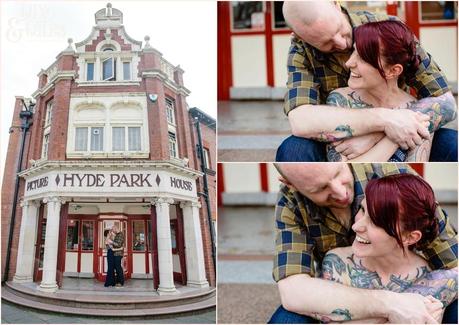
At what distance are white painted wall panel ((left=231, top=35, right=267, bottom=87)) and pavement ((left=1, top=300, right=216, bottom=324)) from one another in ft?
2.89

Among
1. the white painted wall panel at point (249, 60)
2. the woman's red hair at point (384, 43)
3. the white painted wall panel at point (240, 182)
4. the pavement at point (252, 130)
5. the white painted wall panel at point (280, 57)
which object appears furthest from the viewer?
the white painted wall panel at point (240, 182)

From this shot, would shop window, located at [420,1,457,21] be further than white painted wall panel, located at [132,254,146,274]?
Yes

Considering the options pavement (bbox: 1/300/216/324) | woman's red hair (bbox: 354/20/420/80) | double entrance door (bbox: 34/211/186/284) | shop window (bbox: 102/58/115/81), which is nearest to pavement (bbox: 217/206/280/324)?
pavement (bbox: 1/300/216/324)

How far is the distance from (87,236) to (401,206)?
986mm

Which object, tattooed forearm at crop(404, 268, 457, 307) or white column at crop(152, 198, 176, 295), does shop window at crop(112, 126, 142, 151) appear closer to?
white column at crop(152, 198, 176, 295)

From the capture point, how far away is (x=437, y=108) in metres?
1.47

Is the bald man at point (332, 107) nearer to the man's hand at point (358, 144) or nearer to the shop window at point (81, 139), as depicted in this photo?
the man's hand at point (358, 144)

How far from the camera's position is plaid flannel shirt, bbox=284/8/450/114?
148 cm

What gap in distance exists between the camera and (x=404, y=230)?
1.46 metres

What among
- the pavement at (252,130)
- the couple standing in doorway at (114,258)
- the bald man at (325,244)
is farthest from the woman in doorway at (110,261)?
the bald man at (325,244)

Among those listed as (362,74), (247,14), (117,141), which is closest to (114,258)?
(117,141)

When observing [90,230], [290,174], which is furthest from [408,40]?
[90,230]

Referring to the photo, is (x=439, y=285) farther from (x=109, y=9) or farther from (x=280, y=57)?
(x=109, y=9)

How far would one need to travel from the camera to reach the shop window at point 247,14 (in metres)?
2.44
